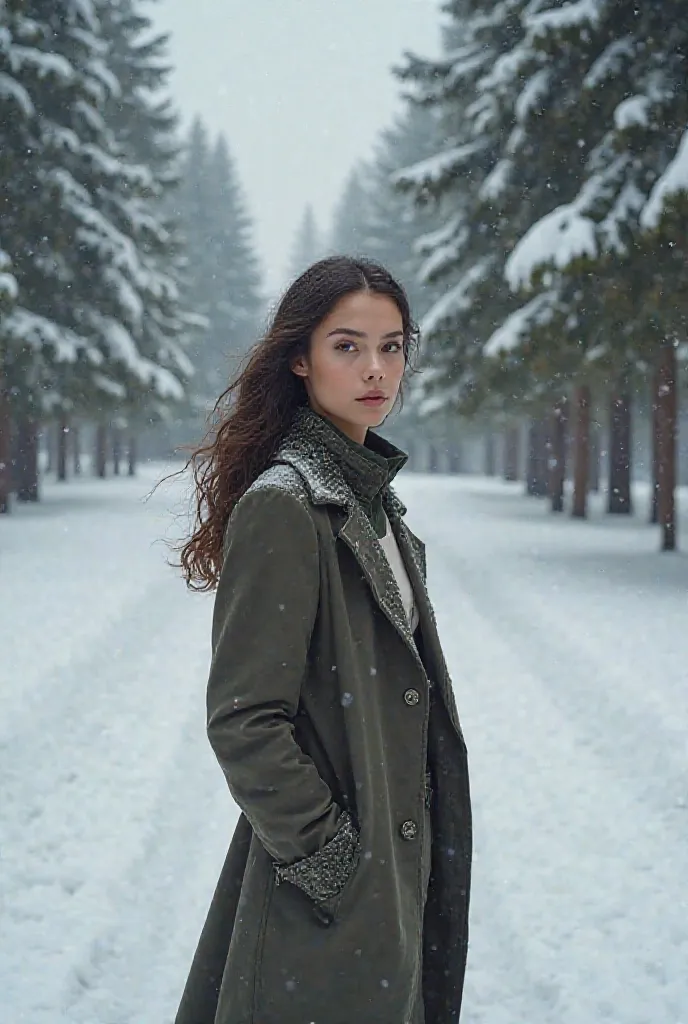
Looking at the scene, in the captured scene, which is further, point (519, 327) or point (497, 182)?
point (497, 182)

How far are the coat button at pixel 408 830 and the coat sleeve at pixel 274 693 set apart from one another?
0.16 metres

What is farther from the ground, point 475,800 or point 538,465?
point 538,465

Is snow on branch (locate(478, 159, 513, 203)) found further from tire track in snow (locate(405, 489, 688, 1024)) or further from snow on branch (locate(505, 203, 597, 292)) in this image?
tire track in snow (locate(405, 489, 688, 1024))

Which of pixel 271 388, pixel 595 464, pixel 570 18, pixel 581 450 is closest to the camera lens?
pixel 271 388

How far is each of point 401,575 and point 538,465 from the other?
2946 centimetres

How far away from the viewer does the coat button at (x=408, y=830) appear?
1959 millimetres

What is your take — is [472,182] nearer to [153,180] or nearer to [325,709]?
[153,180]

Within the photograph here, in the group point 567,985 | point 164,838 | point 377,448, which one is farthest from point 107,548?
point 377,448

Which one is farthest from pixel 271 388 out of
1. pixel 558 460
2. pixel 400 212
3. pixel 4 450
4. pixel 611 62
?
pixel 400 212

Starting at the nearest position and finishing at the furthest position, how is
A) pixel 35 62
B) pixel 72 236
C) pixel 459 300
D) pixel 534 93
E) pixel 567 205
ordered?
pixel 567 205 → pixel 534 93 → pixel 35 62 → pixel 459 300 → pixel 72 236

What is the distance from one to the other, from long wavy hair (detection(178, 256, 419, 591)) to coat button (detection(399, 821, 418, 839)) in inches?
30.2

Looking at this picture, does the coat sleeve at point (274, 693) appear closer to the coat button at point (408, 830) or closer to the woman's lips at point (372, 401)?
the coat button at point (408, 830)

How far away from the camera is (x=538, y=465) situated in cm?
3098

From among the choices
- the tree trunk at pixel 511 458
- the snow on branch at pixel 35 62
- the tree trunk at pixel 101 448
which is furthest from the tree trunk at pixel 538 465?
the snow on branch at pixel 35 62
